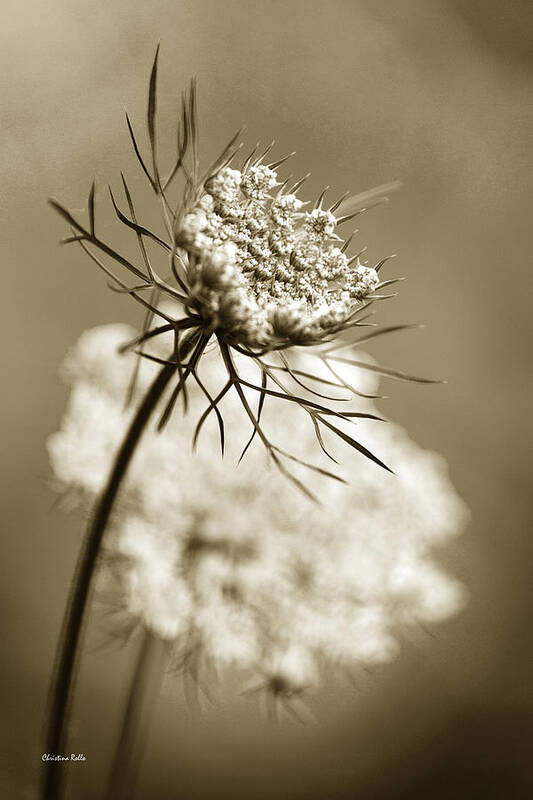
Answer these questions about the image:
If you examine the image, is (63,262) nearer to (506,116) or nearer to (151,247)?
(151,247)

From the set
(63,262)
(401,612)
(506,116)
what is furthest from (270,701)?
(506,116)

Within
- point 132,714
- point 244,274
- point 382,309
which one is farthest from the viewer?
point 382,309

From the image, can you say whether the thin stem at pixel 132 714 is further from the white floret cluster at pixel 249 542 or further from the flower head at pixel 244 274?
the flower head at pixel 244 274

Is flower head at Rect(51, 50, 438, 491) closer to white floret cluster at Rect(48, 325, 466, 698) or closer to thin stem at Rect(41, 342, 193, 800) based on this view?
thin stem at Rect(41, 342, 193, 800)

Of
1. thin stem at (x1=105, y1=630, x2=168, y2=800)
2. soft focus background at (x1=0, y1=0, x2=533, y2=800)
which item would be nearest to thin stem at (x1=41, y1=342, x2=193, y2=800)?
thin stem at (x1=105, y1=630, x2=168, y2=800)

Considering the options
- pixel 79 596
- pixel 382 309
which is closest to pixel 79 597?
pixel 79 596

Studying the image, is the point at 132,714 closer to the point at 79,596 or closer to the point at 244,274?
the point at 79,596
